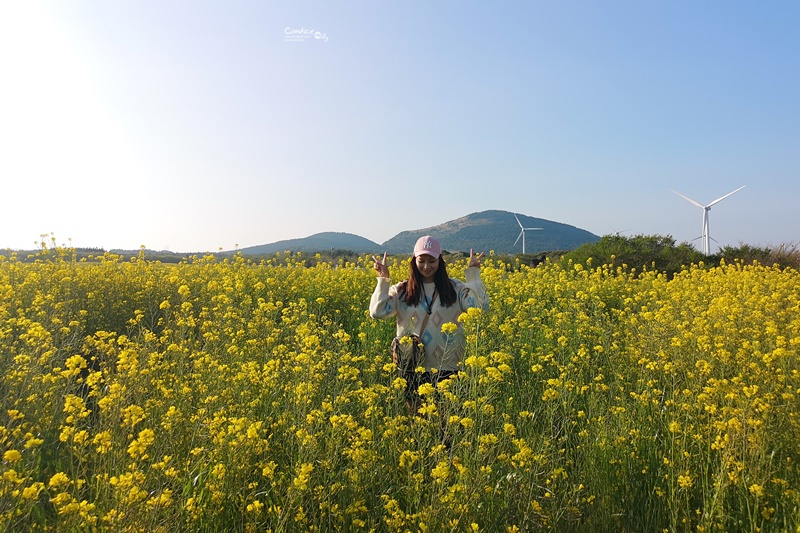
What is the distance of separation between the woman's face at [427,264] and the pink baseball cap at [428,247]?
3cm

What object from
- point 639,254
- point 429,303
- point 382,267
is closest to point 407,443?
point 429,303

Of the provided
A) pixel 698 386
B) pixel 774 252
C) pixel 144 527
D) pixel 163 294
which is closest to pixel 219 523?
pixel 144 527

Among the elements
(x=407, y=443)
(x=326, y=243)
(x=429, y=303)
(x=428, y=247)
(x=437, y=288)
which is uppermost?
(x=326, y=243)

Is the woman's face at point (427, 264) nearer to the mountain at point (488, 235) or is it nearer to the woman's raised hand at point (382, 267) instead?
the woman's raised hand at point (382, 267)

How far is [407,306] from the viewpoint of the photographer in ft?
13.8

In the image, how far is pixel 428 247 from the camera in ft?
13.5

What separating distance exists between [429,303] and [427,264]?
0.33 metres

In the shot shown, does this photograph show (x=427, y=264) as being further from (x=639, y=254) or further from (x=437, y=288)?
(x=639, y=254)

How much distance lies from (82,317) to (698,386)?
277 inches

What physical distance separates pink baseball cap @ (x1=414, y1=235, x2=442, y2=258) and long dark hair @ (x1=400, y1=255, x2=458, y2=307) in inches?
4.1

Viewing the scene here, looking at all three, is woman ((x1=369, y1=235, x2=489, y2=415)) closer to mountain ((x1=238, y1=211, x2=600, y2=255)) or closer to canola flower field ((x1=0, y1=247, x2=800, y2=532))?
canola flower field ((x1=0, y1=247, x2=800, y2=532))

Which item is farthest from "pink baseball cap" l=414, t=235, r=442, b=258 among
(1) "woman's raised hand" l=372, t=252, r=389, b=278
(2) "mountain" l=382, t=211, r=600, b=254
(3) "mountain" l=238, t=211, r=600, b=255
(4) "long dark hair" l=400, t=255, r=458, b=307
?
(2) "mountain" l=382, t=211, r=600, b=254

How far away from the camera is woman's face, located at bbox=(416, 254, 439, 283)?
13.5ft

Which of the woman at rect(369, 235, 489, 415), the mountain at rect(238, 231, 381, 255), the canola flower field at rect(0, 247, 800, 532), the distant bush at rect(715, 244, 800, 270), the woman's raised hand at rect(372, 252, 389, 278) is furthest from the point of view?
the mountain at rect(238, 231, 381, 255)
